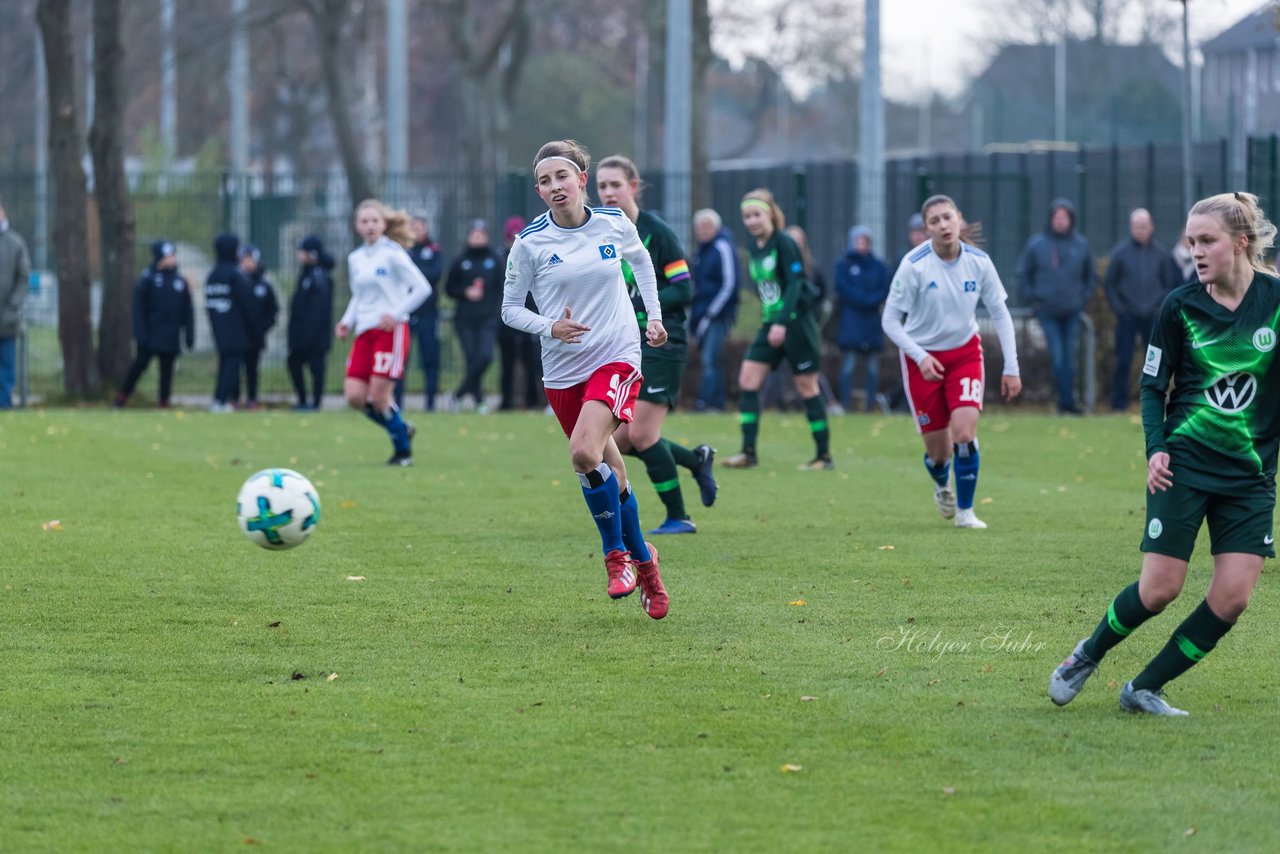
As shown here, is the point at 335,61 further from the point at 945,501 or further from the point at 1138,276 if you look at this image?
the point at 945,501

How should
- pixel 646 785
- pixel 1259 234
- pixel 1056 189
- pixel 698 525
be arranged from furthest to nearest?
pixel 1056 189 → pixel 698 525 → pixel 1259 234 → pixel 646 785

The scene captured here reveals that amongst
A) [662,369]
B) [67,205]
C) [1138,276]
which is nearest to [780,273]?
[662,369]

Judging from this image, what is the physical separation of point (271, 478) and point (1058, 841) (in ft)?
→ 14.4

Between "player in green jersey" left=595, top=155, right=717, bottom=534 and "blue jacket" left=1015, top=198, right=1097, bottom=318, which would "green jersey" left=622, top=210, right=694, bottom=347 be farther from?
"blue jacket" left=1015, top=198, right=1097, bottom=318

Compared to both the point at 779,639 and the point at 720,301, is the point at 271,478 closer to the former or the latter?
the point at 779,639

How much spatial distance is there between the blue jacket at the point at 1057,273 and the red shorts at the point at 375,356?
28.6 ft

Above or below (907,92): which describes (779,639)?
below

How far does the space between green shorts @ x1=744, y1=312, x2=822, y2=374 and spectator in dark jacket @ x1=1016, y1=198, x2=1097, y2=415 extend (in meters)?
6.43

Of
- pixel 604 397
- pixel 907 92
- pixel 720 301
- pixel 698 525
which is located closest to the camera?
pixel 604 397

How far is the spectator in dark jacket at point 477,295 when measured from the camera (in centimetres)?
2142

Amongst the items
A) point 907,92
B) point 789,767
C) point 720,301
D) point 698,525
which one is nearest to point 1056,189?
point 720,301

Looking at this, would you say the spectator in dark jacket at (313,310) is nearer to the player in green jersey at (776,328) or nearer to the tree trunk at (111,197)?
the tree trunk at (111,197)

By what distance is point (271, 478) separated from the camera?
8.20 meters

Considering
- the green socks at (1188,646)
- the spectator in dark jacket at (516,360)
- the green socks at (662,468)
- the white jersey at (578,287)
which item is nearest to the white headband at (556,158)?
the white jersey at (578,287)
